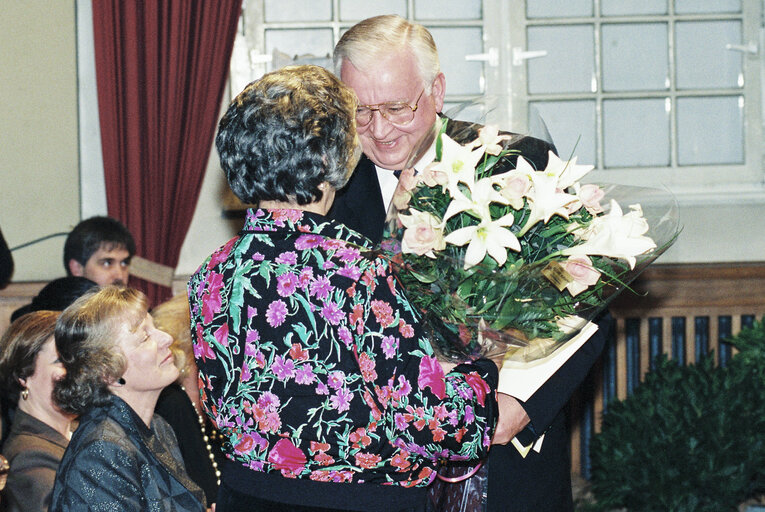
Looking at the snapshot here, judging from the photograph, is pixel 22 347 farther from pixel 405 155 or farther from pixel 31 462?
pixel 405 155

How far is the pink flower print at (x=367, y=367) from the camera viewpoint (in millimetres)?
1438

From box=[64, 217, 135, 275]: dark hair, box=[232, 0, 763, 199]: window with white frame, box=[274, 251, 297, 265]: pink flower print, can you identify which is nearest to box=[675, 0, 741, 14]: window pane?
box=[232, 0, 763, 199]: window with white frame

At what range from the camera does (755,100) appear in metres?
4.98

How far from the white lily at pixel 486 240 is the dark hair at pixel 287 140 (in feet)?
0.82

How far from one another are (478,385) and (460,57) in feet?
12.0

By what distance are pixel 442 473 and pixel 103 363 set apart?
3.27 ft

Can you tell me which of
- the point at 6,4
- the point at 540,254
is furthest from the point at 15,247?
the point at 540,254

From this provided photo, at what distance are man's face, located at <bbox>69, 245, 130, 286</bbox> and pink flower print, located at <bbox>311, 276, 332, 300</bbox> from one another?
2.79 metres

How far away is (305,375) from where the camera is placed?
1469 mm

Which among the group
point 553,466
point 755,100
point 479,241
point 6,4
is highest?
point 6,4

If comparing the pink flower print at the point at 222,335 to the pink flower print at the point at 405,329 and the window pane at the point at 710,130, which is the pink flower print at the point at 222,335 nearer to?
the pink flower print at the point at 405,329

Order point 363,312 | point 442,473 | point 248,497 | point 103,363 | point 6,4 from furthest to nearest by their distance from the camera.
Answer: point 6,4
point 103,363
point 442,473
point 248,497
point 363,312

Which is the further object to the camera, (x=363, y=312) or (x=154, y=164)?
(x=154, y=164)

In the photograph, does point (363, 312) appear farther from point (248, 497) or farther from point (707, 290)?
point (707, 290)
